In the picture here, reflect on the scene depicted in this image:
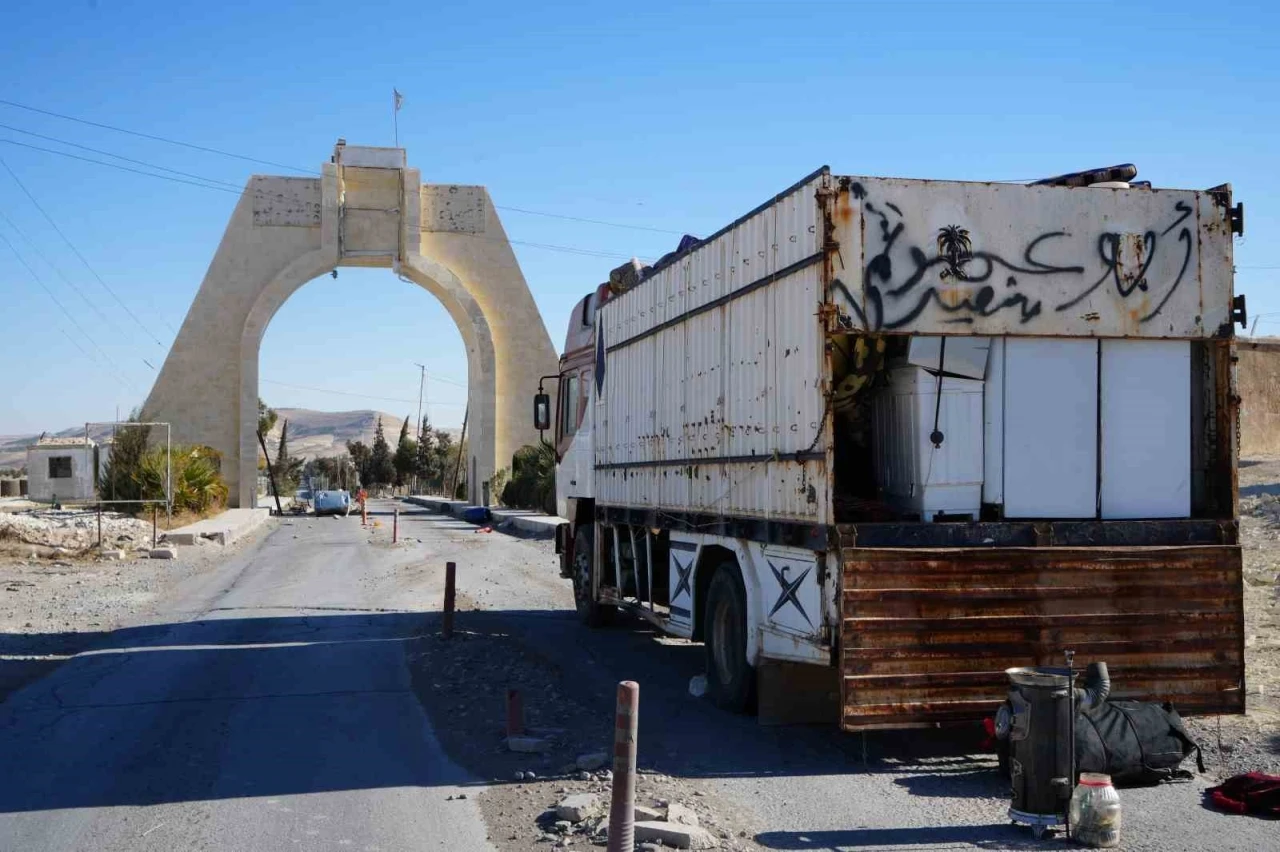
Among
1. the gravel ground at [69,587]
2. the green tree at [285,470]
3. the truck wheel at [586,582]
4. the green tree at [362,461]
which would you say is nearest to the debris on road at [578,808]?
the gravel ground at [69,587]

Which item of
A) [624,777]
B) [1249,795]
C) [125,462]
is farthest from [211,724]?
[125,462]

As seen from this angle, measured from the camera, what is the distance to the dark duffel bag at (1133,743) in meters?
6.81

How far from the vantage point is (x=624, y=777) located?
5348 mm

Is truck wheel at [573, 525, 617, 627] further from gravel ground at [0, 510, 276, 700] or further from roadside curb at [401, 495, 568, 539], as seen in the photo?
roadside curb at [401, 495, 568, 539]

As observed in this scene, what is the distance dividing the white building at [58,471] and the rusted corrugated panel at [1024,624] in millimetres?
48570

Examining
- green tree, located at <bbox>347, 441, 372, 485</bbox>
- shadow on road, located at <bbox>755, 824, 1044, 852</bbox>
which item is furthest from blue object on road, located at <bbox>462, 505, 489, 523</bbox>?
green tree, located at <bbox>347, 441, 372, 485</bbox>

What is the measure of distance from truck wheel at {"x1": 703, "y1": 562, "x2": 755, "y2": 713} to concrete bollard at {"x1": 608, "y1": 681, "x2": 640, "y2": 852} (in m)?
3.50

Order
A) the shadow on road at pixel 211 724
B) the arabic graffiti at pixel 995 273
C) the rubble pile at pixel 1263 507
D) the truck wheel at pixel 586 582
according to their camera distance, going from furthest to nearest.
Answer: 1. the rubble pile at pixel 1263 507
2. the truck wheel at pixel 586 582
3. the arabic graffiti at pixel 995 273
4. the shadow on road at pixel 211 724

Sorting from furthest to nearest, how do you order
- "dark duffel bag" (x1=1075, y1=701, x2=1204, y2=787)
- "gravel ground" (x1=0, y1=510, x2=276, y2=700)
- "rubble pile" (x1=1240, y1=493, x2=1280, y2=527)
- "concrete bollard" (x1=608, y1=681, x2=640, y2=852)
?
"rubble pile" (x1=1240, y1=493, x2=1280, y2=527), "gravel ground" (x1=0, y1=510, x2=276, y2=700), "dark duffel bag" (x1=1075, y1=701, x2=1204, y2=787), "concrete bollard" (x1=608, y1=681, x2=640, y2=852)

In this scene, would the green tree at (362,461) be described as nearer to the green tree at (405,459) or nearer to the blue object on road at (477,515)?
the green tree at (405,459)

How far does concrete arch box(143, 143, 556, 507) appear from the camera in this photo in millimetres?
48812

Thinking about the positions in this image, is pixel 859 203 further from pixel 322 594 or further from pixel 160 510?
pixel 160 510

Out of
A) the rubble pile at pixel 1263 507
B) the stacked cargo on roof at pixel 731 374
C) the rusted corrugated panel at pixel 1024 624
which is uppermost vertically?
the stacked cargo on roof at pixel 731 374

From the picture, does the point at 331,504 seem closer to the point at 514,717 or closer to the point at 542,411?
the point at 542,411
